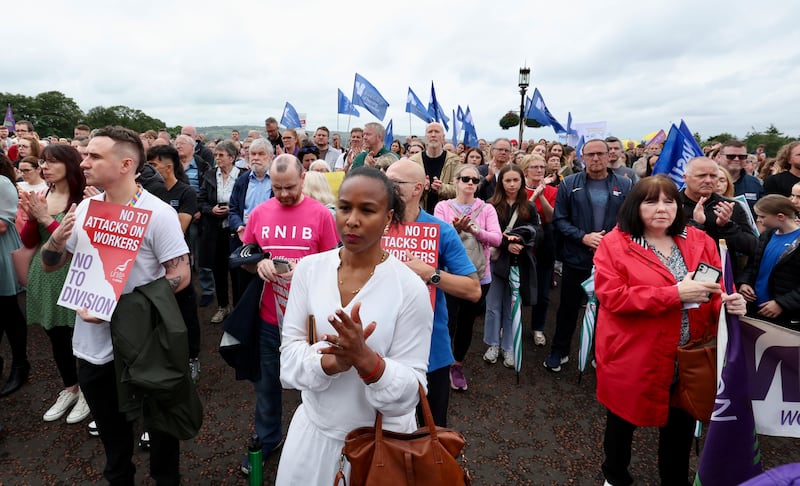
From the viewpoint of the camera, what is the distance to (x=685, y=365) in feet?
7.96

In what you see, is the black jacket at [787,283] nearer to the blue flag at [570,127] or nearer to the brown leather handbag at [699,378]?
the brown leather handbag at [699,378]

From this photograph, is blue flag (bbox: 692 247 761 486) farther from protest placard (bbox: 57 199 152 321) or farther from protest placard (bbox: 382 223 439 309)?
protest placard (bbox: 57 199 152 321)

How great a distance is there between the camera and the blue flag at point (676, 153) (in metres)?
4.46

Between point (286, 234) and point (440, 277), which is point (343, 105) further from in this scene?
point (440, 277)

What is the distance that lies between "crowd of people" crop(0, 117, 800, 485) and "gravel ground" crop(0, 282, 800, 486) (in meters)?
0.20

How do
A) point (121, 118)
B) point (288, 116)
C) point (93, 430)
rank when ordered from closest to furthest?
1. point (93, 430)
2. point (288, 116)
3. point (121, 118)

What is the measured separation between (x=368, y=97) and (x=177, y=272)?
8.83 meters

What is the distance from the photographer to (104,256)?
93.2 inches

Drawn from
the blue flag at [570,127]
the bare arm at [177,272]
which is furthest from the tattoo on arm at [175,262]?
the blue flag at [570,127]

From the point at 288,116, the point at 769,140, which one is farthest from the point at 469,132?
the point at 769,140

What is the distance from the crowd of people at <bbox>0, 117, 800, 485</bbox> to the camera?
63.4 inches

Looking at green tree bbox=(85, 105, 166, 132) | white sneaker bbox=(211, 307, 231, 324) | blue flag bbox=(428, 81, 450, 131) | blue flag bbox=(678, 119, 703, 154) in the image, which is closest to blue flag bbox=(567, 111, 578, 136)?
blue flag bbox=(428, 81, 450, 131)

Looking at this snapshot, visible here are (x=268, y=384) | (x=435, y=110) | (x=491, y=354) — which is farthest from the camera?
(x=435, y=110)

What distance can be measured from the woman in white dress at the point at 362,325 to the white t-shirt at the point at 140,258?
125 cm
